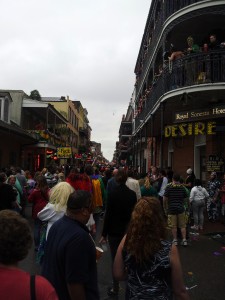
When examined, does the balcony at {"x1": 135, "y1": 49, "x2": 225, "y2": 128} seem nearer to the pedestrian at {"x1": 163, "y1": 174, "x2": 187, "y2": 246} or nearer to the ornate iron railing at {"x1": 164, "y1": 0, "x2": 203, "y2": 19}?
the ornate iron railing at {"x1": 164, "y1": 0, "x2": 203, "y2": 19}

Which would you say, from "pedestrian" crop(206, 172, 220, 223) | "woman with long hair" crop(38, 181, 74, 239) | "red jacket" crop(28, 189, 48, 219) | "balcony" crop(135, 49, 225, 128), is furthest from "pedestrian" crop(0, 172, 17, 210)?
"balcony" crop(135, 49, 225, 128)

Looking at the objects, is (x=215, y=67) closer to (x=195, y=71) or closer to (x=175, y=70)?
(x=195, y=71)

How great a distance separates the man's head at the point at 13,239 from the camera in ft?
6.80

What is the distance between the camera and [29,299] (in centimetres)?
194

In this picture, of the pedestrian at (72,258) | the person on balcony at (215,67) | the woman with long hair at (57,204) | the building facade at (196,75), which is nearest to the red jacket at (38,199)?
the woman with long hair at (57,204)

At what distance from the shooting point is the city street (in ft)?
19.2

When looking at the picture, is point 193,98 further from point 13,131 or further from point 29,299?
point 29,299

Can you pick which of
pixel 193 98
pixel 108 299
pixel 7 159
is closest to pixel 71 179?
pixel 108 299

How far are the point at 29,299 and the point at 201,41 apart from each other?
15.7 m

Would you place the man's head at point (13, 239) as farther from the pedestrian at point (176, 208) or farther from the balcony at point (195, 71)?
the balcony at point (195, 71)

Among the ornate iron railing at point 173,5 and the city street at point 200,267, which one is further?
the ornate iron railing at point 173,5

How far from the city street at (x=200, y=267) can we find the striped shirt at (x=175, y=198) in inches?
35.0

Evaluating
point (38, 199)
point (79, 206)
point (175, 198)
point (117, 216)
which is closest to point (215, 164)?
point (175, 198)

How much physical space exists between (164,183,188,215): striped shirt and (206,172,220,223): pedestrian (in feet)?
12.5
